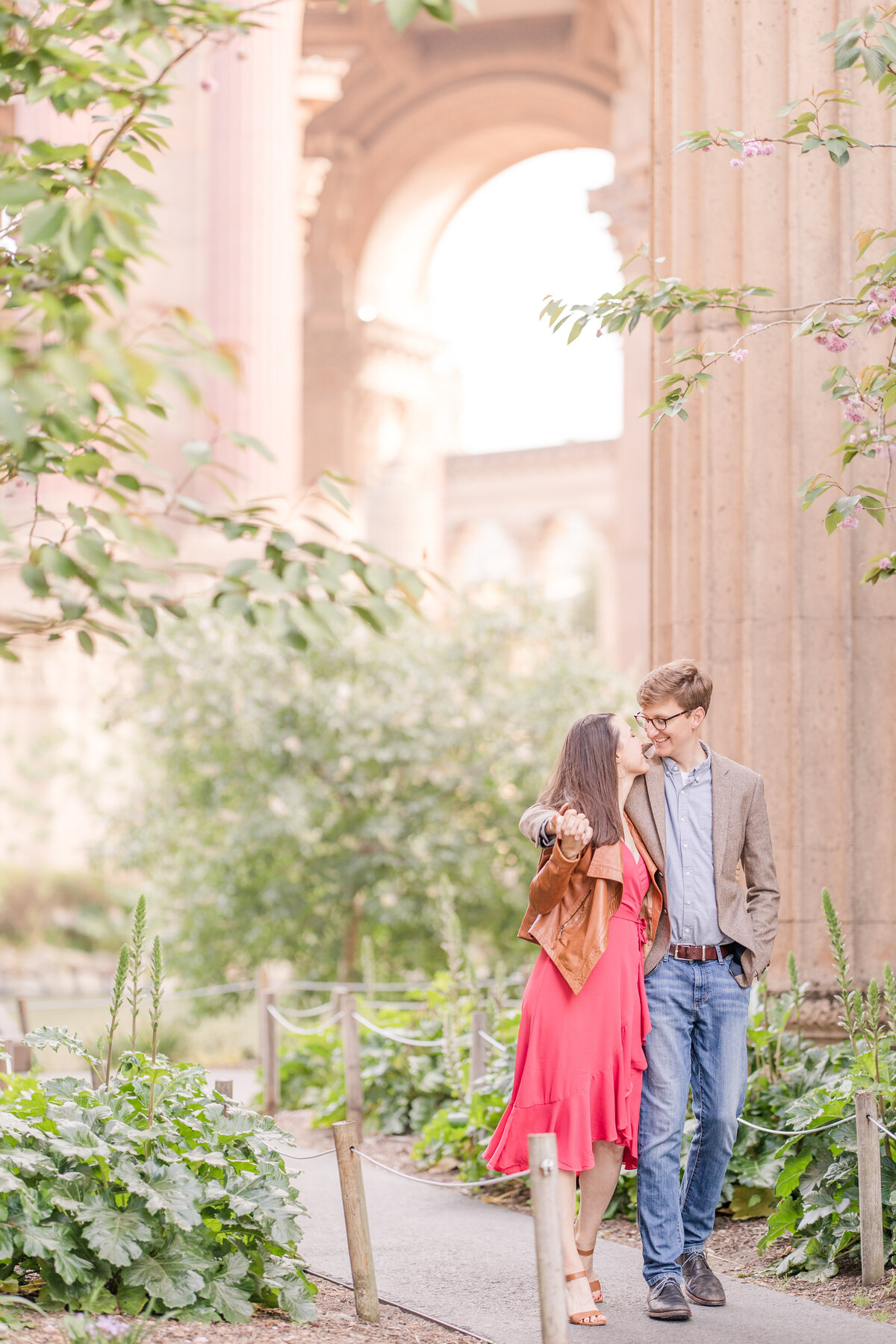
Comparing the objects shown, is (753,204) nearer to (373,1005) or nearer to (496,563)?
(373,1005)

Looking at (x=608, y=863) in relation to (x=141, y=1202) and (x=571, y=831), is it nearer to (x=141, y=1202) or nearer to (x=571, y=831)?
(x=571, y=831)

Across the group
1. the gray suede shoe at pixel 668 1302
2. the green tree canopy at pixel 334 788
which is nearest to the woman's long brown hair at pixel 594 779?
the gray suede shoe at pixel 668 1302

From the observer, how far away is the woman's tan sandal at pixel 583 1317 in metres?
4.59

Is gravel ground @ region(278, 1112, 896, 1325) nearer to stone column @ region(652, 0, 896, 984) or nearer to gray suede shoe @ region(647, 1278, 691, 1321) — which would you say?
gray suede shoe @ region(647, 1278, 691, 1321)

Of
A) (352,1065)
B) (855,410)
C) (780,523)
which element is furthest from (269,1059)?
(855,410)

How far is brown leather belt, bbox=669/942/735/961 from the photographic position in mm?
4742

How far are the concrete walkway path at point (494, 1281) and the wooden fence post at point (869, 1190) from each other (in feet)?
0.74

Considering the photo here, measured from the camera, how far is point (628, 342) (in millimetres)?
22234

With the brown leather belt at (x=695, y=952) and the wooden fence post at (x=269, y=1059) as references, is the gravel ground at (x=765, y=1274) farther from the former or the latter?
the wooden fence post at (x=269, y=1059)

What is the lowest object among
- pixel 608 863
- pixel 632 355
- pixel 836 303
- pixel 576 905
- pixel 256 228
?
pixel 576 905

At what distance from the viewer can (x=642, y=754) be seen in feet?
15.5

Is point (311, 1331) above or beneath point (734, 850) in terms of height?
beneath

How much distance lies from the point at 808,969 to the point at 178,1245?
311 centimetres

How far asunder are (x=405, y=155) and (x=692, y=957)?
32.2 meters
